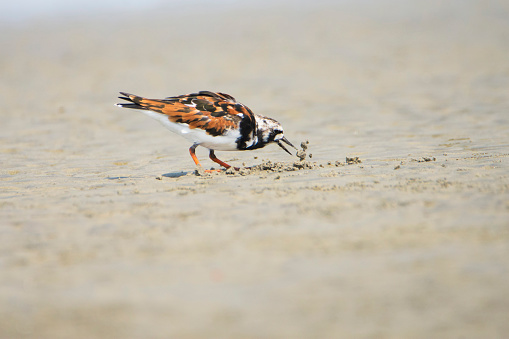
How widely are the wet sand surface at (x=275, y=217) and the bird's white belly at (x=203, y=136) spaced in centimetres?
55

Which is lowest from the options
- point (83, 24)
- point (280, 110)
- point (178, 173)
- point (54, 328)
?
point (54, 328)

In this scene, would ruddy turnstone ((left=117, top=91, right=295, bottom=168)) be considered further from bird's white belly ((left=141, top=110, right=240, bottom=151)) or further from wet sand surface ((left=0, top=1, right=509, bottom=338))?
wet sand surface ((left=0, top=1, right=509, bottom=338))

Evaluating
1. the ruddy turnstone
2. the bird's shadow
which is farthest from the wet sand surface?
the ruddy turnstone

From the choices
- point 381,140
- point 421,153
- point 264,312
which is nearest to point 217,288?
point 264,312

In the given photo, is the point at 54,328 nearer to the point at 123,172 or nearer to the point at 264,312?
the point at 264,312

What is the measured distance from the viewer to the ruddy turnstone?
8.05 meters

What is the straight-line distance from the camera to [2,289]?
4152mm

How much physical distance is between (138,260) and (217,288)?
83 centimetres

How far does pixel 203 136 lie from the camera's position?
810 centimetres

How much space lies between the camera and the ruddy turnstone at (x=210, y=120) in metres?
8.05

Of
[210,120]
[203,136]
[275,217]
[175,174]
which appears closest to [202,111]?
[210,120]

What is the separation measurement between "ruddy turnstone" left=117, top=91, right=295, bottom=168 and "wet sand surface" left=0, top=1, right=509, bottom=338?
491 millimetres

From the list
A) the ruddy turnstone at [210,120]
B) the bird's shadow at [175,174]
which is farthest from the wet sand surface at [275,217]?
the ruddy turnstone at [210,120]

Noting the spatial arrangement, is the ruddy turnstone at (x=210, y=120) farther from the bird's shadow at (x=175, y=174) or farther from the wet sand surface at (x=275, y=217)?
the wet sand surface at (x=275, y=217)
